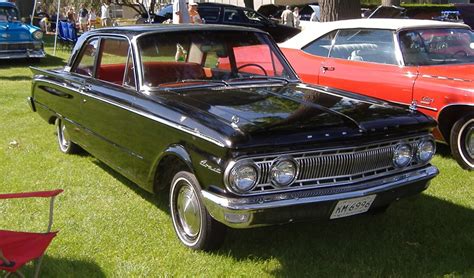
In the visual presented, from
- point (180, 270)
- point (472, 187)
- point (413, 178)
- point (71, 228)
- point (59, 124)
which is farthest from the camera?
point (59, 124)

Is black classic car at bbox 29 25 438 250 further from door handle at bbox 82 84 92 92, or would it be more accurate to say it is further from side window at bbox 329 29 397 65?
side window at bbox 329 29 397 65

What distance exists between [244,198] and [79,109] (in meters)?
2.64

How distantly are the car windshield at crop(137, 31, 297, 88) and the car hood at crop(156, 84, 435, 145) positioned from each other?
27cm

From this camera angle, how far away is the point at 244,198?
3203 mm

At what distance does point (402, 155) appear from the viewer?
3.75 m

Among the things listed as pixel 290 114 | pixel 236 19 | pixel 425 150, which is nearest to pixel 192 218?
pixel 290 114

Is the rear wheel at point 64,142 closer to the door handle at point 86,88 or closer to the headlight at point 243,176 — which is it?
the door handle at point 86,88

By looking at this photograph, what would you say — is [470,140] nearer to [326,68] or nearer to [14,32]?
[326,68]

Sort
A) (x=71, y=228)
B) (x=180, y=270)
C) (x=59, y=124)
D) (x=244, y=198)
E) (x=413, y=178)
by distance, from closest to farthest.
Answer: (x=244, y=198), (x=180, y=270), (x=413, y=178), (x=71, y=228), (x=59, y=124)

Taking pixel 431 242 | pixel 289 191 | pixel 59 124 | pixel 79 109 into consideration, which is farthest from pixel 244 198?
pixel 59 124

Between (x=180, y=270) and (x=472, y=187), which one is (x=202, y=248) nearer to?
(x=180, y=270)

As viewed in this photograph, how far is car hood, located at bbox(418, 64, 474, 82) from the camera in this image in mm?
5574

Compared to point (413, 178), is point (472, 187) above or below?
below

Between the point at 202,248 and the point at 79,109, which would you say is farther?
the point at 79,109
